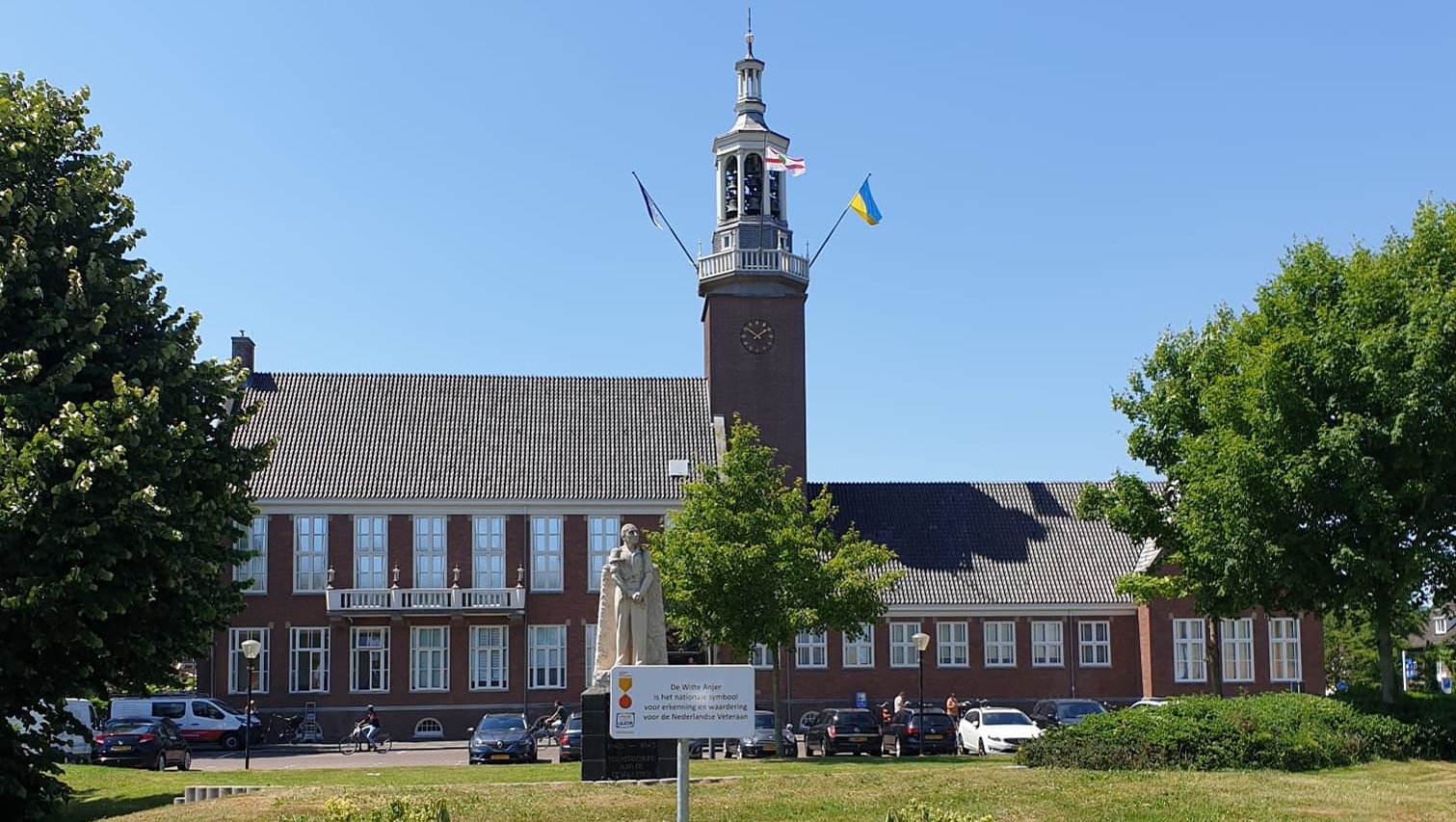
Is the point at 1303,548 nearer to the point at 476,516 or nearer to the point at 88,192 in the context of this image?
the point at 88,192

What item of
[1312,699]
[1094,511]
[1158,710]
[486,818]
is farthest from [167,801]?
[1094,511]

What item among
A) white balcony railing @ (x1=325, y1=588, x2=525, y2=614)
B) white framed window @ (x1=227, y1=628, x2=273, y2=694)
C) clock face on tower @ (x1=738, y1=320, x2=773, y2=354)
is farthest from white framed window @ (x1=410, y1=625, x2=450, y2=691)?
clock face on tower @ (x1=738, y1=320, x2=773, y2=354)

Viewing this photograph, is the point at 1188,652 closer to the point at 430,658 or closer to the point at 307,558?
the point at 430,658

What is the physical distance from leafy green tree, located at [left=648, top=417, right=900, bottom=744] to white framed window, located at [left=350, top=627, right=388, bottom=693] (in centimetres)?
1556

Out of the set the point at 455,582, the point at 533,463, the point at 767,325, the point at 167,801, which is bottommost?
the point at 167,801

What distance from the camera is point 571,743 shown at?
39.0 m

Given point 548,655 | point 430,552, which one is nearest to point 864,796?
point 548,655

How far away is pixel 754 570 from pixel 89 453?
22.2m

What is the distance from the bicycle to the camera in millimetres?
48250

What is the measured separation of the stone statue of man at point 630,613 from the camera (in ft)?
85.8

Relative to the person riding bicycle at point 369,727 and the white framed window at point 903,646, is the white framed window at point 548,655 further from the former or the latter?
the white framed window at point 903,646

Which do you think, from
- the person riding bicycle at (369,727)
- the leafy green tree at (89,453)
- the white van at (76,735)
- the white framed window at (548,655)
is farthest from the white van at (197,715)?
the leafy green tree at (89,453)

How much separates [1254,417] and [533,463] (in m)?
30.1

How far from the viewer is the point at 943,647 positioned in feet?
187
